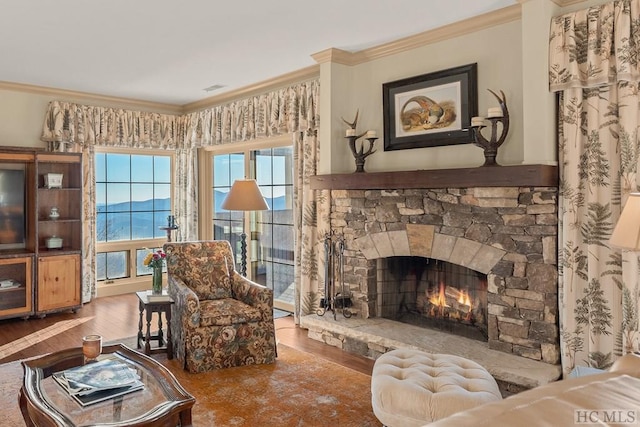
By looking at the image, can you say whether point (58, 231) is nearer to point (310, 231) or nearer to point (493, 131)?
point (310, 231)

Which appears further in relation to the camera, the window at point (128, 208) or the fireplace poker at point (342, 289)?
the window at point (128, 208)

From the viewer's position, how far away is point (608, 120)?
9.80 ft

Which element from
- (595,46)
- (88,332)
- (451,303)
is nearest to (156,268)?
(88,332)

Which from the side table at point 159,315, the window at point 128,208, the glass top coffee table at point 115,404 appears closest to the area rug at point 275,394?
the side table at point 159,315

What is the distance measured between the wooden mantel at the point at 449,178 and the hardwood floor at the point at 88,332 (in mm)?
1446

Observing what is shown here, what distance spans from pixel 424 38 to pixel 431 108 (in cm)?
59

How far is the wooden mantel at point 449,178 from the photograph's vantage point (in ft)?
10.1

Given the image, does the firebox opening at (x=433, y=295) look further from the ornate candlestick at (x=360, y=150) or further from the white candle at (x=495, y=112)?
the white candle at (x=495, y=112)

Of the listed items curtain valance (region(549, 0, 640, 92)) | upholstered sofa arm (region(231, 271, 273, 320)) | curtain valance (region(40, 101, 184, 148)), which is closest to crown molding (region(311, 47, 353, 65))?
curtain valance (region(549, 0, 640, 92))

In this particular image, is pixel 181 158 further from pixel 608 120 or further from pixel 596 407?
pixel 596 407

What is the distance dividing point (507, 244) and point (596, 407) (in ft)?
8.30

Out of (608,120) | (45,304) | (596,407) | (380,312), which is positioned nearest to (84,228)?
(45,304)

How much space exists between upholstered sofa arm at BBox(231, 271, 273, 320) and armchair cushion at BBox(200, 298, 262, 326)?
0.05 meters

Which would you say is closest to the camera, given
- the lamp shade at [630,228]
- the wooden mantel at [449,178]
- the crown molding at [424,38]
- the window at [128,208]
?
the lamp shade at [630,228]
